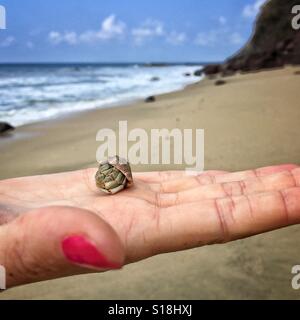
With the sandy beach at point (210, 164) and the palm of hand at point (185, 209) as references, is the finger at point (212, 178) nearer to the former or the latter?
the palm of hand at point (185, 209)

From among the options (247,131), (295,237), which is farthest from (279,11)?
(295,237)

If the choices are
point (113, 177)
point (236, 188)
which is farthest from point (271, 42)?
point (236, 188)

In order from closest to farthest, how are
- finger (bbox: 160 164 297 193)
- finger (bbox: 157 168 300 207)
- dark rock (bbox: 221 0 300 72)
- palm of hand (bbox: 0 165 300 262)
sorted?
palm of hand (bbox: 0 165 300 262), finger (bbox: 157 168 300 207), finger (bbox: 160 164 297 193), dark rock (bbox: 221 0 300 72)

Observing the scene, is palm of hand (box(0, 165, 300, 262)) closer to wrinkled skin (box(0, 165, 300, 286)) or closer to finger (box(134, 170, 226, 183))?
wrinkled skin (box(0, 165, 300, 286))

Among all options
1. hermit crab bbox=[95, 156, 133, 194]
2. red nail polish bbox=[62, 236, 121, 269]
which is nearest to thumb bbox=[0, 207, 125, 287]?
red nail polish bbox=[62, 236, 121, 269]

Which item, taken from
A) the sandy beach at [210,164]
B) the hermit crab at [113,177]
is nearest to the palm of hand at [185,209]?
the hermit crab at [113,177]

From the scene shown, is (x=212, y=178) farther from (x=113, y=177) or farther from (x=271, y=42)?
(x=271, y=42)

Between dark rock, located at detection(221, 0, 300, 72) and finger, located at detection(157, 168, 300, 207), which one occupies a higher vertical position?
dark rock, located at detection(221, 0, 300, 72)
